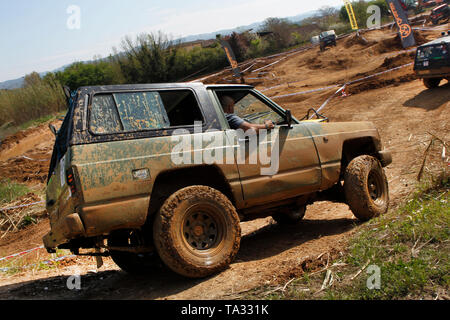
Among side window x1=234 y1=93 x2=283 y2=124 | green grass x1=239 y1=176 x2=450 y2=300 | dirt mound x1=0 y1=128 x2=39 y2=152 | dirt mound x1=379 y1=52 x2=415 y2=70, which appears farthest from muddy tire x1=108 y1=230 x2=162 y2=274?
dirt mound x1=0 y1=128 x2=39 y2=152

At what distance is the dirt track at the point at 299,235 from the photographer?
433cm

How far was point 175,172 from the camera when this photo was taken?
176 inches

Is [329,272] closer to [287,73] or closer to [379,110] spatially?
[379,110]

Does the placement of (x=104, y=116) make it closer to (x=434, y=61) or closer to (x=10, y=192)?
(x=10, y=192)

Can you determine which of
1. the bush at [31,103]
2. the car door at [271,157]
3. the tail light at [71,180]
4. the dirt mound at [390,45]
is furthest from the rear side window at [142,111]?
the bush at [31,103]

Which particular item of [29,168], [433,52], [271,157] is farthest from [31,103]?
[271,157]

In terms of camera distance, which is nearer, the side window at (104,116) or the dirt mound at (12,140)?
the side window at (104,116)

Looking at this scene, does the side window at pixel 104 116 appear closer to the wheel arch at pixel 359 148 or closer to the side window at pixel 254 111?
the side window at pixel 254 111

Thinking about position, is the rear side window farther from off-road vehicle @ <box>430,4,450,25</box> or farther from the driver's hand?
off-road vehicle @ <box>430,4,450,25</box>

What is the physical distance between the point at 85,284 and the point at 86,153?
229 cm

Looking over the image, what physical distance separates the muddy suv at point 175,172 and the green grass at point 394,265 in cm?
90

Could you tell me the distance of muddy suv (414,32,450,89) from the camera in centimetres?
1396

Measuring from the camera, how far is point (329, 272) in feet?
12.7

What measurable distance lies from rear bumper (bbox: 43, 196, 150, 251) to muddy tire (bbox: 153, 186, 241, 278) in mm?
216
